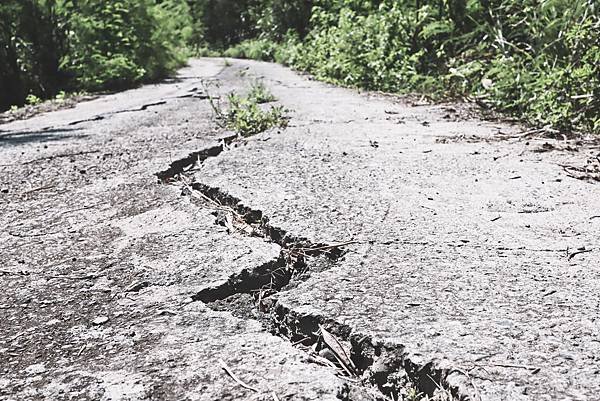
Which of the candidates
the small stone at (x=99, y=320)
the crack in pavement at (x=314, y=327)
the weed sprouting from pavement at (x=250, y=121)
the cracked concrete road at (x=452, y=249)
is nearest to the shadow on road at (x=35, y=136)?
the weed sprouting from pavement at (x=250, y=121)

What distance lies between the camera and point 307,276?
1229 mm

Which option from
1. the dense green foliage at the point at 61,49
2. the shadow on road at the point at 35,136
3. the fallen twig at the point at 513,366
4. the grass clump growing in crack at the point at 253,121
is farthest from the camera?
the dense green foliage at the point at 61,49

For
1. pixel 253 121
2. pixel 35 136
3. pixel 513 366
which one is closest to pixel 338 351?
pixel 513 366

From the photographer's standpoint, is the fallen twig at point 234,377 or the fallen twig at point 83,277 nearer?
the fallen twig at point 234,377

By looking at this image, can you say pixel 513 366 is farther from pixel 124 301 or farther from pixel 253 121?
pixel 253 121

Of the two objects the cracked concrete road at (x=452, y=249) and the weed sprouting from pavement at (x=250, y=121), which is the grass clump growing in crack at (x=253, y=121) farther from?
the cracked concrete road at (x=452, y=249)

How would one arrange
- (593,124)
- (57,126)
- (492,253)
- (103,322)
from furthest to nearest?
(57,126), (593,124), (492,253), (103,322)

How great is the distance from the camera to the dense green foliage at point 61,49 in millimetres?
7879

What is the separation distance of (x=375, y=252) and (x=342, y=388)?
20.4 inches

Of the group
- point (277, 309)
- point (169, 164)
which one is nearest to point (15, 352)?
point (277, 309)

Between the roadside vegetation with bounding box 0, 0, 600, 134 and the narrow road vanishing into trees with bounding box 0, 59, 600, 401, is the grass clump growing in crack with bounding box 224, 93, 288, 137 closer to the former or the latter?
the narrow road vanishing into trees with bounding box 0, 59, 600, 401

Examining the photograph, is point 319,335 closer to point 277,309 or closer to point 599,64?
point 277,309

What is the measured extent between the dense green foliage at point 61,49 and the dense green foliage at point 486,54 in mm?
2932

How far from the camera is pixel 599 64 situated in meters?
2.88
